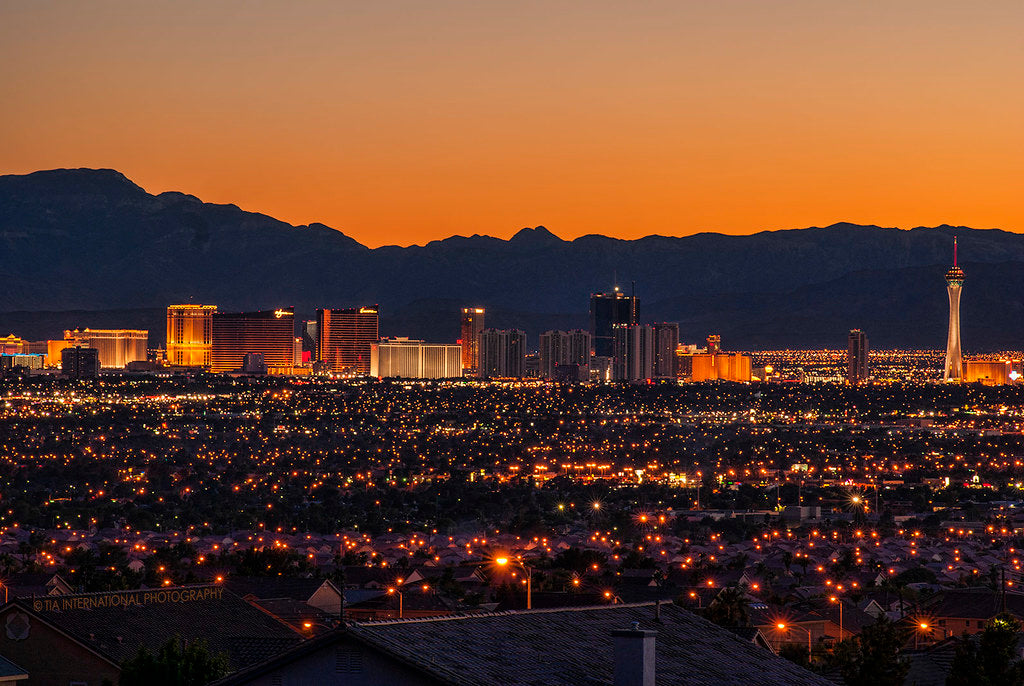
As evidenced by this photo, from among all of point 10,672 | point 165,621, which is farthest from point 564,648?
point 165,621

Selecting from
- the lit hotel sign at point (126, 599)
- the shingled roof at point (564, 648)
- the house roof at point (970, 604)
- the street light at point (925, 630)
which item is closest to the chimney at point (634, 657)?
the shingled roof at point (564, 648)

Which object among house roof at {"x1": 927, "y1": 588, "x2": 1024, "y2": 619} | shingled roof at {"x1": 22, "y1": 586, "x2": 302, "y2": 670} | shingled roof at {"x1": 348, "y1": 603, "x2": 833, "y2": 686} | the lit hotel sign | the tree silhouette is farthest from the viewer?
house roof at {"x1": 927, "y1": 588, "x2": 1024, "y2": 619}

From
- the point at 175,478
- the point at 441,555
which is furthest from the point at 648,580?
the point at 175,478

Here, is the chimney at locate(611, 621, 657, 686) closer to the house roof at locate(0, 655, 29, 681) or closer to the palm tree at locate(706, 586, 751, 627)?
the house roof at locate(0, 655, 29, 681)

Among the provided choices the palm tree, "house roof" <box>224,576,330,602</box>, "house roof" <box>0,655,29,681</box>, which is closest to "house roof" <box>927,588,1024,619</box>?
the palm tree

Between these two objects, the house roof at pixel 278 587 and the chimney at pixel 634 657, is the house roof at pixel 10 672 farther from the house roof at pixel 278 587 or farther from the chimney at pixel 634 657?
the house roof at pixel 278 587

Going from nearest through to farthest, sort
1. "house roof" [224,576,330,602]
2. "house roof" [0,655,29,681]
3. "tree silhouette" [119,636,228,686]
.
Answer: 1. "tree silhouette" [119,636,228,686]
2. "house roof" [0,655,29,681]
3. "house roof" [224,576,330,602]
